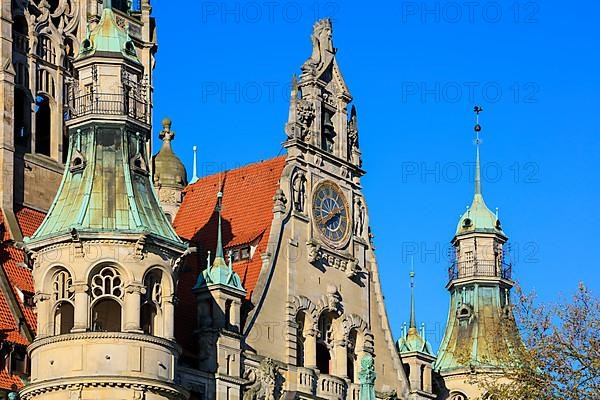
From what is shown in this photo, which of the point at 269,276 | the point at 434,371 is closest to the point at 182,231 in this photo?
the point at 269,276

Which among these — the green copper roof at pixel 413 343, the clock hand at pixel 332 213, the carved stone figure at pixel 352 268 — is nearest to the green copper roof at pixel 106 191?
the clock hand at pixel 332 213

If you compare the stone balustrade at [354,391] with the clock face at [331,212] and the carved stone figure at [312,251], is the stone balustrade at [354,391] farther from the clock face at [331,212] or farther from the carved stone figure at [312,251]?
the clock face at [331,212]

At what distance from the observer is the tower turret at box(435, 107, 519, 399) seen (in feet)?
255

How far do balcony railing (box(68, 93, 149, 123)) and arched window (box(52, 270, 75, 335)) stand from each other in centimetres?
528

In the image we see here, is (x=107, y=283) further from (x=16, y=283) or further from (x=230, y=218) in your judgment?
(x=230, y=218)

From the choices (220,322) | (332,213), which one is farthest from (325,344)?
(220,322)

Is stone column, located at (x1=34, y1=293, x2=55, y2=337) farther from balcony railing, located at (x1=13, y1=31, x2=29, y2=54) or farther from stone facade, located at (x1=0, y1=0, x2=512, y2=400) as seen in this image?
balcony railing, located at (x1=13, y1=31, x2=29, y2=54)

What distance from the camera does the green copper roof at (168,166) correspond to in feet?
243

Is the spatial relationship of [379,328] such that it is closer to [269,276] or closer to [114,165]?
[269,276]

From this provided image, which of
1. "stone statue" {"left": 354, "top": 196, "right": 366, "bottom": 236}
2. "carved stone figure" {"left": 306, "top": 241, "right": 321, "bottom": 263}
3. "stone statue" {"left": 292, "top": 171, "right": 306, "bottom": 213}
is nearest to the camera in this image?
"carved stone figure" {"left": 306, "top": 241, "right": 321, "bottom": 263}

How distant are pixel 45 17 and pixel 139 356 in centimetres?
1589

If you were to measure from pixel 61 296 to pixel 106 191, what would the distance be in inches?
138

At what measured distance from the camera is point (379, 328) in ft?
236

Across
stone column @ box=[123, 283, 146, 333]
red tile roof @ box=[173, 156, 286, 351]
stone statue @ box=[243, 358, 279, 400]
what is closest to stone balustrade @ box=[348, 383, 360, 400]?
stone statue @ box=[243, 358, 279, 400]
